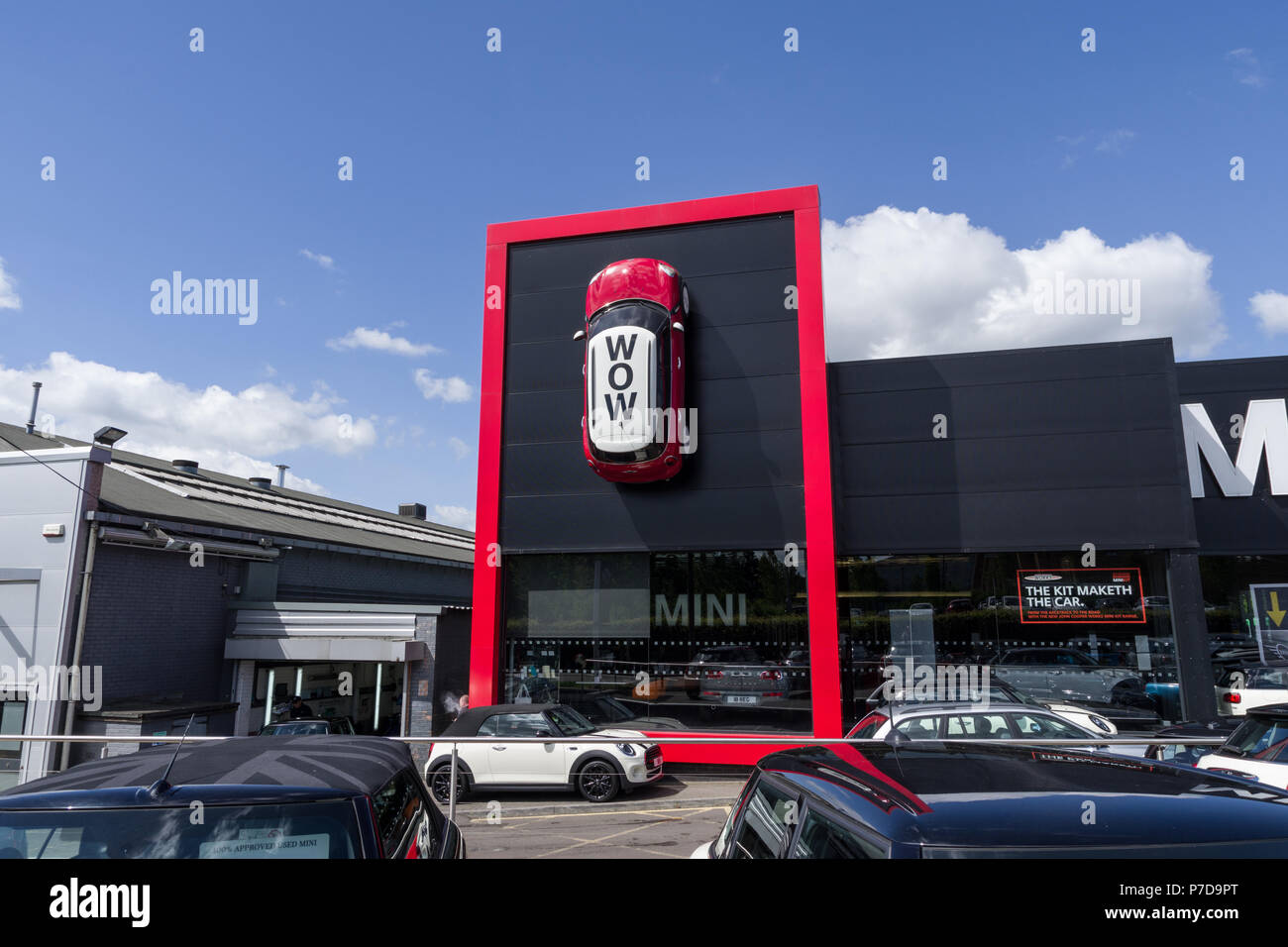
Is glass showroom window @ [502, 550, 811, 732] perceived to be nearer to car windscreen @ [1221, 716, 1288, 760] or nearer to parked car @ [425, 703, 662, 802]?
parked car @ [425, 703, 662, 802]

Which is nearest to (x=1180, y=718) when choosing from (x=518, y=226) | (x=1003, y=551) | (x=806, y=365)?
(x=1003, y=551)

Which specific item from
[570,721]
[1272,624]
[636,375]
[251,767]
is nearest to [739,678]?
[570,721]

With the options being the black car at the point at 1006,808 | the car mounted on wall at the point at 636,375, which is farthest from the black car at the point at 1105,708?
the black car at the point at 1006,808

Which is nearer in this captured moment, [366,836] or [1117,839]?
[1117,839]

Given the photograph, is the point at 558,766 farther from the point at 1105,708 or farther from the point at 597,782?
the point at 1105,708

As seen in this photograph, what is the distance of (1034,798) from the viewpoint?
85.0 inches

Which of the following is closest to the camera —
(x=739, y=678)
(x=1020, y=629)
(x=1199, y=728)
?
(x=1199, y=728)

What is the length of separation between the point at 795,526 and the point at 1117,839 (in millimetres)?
11723

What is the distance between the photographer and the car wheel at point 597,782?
11.2m

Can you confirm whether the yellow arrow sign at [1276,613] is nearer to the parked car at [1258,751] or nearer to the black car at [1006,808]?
the parked car at [1258,751]

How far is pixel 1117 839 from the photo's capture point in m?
1.89

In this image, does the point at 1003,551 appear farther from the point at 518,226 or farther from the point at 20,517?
the point at 20,517

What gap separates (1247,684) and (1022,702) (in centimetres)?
480

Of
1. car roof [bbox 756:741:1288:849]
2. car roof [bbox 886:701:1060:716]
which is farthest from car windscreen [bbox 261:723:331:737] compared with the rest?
car roof [bbox 756:741:1288:849]
